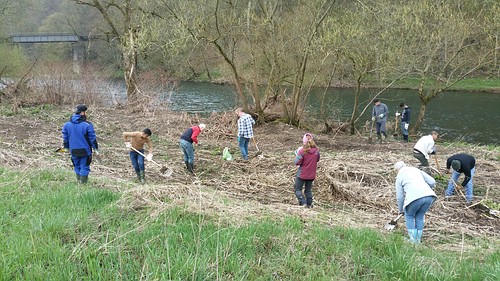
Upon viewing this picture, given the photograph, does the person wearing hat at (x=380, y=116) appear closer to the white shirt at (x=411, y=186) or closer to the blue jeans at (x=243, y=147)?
the blue jeans at (x=243, y=147)

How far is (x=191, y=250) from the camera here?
347 centimetres

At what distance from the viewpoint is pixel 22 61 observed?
26.5 metres

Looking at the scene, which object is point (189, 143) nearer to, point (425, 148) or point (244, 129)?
point (244, 129)

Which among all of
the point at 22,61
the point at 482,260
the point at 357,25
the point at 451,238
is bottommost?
the point at 451,238

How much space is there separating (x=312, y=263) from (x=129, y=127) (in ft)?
42.8

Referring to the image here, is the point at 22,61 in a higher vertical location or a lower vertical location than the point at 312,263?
higher

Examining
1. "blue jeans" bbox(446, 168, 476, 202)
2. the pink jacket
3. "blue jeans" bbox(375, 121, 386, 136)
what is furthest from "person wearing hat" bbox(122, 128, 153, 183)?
"blue jeans" bbox(375, 121, 386, 136)

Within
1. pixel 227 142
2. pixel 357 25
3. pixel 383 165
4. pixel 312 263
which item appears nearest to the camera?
pixel 312 263

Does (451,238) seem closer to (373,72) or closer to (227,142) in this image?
(227,142)

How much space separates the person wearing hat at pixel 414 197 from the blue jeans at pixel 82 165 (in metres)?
5.57

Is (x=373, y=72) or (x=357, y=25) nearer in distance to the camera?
(x=357, y=25)

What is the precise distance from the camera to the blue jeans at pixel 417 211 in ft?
18.2

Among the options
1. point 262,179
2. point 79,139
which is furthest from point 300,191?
point 79,139

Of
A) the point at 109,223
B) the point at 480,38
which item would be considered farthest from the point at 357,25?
the point at 109,223
